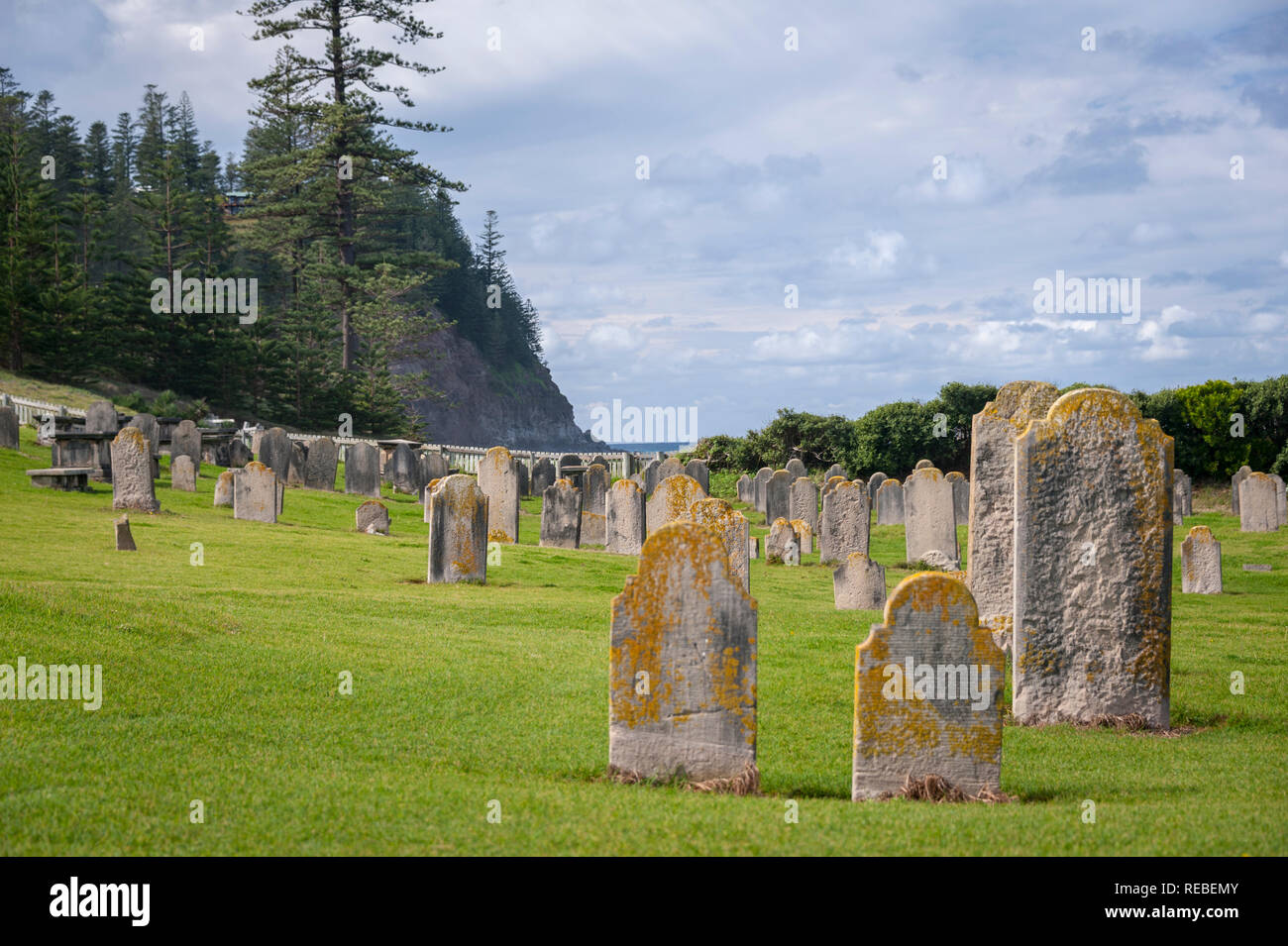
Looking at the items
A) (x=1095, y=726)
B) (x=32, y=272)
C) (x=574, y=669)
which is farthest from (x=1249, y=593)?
(x=32, y=272)

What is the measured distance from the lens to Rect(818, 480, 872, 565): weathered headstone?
22.2m

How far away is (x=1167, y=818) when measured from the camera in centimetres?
588

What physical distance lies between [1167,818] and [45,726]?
7.23 metres

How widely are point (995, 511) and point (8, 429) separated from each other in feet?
85.7

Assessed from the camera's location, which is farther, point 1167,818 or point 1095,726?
point 1095,726

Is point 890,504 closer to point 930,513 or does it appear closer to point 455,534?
point 930,513

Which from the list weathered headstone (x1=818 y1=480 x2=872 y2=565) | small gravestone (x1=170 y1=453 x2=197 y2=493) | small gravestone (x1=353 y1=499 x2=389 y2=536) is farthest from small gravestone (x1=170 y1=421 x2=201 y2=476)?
weathered headstone (x1=818 y1=480 x2=872 y2=565)

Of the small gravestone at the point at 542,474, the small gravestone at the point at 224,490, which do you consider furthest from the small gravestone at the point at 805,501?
the small gravestone at the point at 224,490

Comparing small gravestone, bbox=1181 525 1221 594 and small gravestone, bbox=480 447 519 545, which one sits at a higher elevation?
small gravestone, bbox=480 447 519 545

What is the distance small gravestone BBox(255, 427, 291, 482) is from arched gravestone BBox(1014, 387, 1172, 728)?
81.3 feet

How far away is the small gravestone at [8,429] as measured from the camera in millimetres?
27438

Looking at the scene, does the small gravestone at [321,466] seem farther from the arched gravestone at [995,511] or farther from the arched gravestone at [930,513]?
the arched gravestone at [995,511]

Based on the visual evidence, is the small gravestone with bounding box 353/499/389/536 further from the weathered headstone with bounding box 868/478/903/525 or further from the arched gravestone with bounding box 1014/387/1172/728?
the arched gravestone with bounding box 1014/387/1172/728
